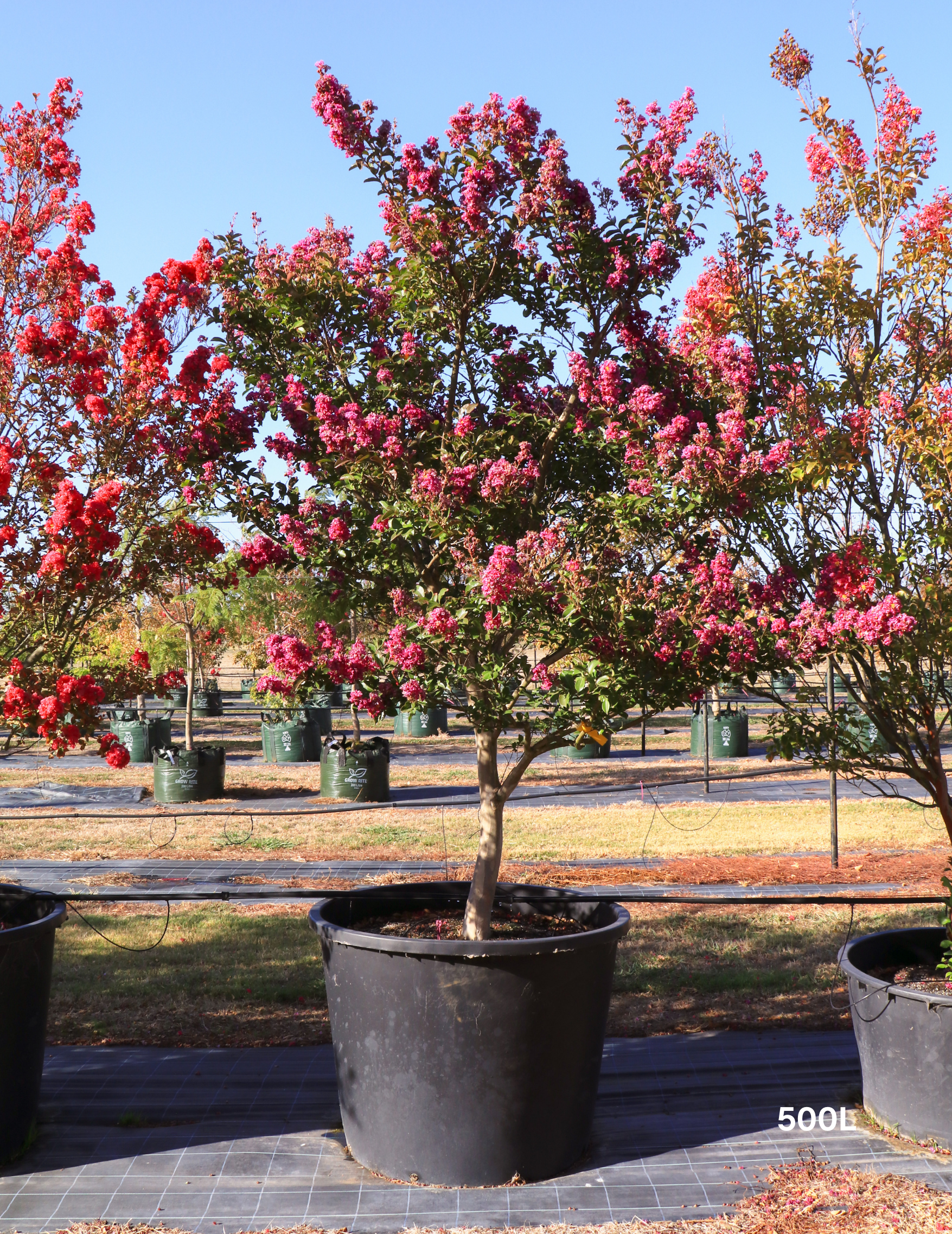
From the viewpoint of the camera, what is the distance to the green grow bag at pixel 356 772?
13.6 metres

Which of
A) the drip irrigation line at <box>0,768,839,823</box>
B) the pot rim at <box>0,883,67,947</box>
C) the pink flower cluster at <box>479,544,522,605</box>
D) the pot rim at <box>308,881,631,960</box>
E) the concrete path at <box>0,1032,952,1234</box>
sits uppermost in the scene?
A: the pink flower cluster at <box>479,544,522,605</box>

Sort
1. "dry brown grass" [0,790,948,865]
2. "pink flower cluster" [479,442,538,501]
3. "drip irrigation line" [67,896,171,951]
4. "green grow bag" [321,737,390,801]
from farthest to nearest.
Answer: "green grow bag" [321,737,390,801] < "dry brown grass" [0,790,948,865] < "drip irrigation line" [67,896,171,951] < "pink flower cluster" [479,442,538,501]

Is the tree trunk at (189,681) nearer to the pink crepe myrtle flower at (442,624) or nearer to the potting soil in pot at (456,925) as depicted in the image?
the potting soil in pot at (456,925)

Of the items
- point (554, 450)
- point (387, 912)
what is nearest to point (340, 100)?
point (554, 450)

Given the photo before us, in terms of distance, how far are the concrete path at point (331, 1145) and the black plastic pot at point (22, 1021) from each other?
133 millimetres

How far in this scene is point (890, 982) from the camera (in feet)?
13.2

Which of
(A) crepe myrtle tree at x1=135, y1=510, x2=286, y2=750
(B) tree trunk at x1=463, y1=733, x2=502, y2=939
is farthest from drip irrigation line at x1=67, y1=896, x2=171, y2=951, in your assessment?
(B) tree trunk at x1=463, y1=733, x2=502, y2=939

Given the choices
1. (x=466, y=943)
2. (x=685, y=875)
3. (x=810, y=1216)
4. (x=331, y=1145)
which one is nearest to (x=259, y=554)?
(x=466, y=943)

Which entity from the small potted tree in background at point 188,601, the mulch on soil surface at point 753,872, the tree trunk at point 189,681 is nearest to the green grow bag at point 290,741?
the small potted tree in background at point 188,601

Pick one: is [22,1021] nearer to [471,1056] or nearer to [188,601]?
[471,1056]

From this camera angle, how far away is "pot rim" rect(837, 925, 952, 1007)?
12.0ft

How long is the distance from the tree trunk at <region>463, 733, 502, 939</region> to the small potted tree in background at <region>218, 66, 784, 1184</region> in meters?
0.01

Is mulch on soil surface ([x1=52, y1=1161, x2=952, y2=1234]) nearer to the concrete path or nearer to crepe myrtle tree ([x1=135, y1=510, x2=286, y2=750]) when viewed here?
the concrete path

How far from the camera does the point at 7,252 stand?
4500mm
